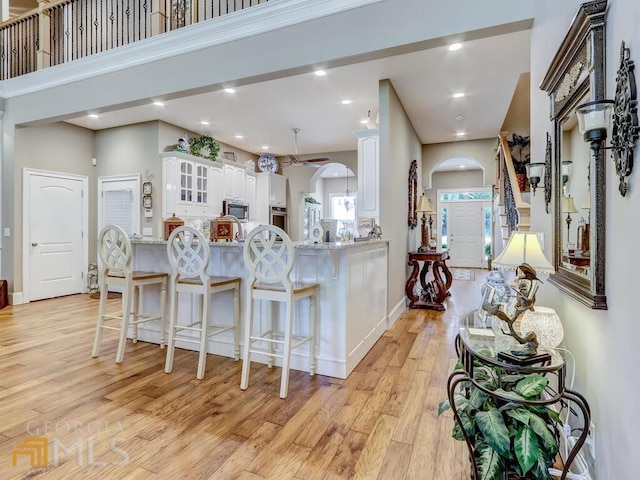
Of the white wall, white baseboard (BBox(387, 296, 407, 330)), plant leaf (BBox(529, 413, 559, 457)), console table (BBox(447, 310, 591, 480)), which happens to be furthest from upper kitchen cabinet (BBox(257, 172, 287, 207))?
plant leaf (BBox(529, 413, 559, 457))

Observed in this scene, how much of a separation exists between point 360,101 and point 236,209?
3.42 meters

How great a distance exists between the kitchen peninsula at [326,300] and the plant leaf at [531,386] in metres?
1.43

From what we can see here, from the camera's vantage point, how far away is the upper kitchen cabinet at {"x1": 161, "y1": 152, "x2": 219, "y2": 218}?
19.5ft

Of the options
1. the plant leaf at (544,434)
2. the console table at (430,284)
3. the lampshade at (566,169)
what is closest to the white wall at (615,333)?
the plant leaf at (544,434)

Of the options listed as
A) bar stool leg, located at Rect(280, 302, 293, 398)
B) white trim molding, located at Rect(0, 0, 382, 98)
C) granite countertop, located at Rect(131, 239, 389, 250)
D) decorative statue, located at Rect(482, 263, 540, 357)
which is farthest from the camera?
white trim molding, located at Rect(0, 0, 382, 98)

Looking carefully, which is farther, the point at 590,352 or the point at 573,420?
the point at 573,420

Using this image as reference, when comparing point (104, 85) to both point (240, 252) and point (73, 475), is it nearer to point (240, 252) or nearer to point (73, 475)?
point (240, 252)

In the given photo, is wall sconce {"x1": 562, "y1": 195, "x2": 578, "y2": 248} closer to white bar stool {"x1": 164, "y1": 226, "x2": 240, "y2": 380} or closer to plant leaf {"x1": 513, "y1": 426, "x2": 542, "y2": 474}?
Answer: plant leaf {"x1": 513, "y1": 426, "x2": 542, "y2": 474}

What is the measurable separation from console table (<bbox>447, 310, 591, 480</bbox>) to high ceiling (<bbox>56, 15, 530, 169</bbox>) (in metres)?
2.78

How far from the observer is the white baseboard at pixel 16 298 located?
5.22 metres

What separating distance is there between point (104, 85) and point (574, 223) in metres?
5.09

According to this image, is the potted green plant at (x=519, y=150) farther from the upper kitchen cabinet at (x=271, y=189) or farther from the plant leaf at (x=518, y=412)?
the plant leaf at (x=518, y=412)

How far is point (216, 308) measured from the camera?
330 centimetres

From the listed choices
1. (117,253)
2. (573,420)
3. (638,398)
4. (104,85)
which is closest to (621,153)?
(638,398)
